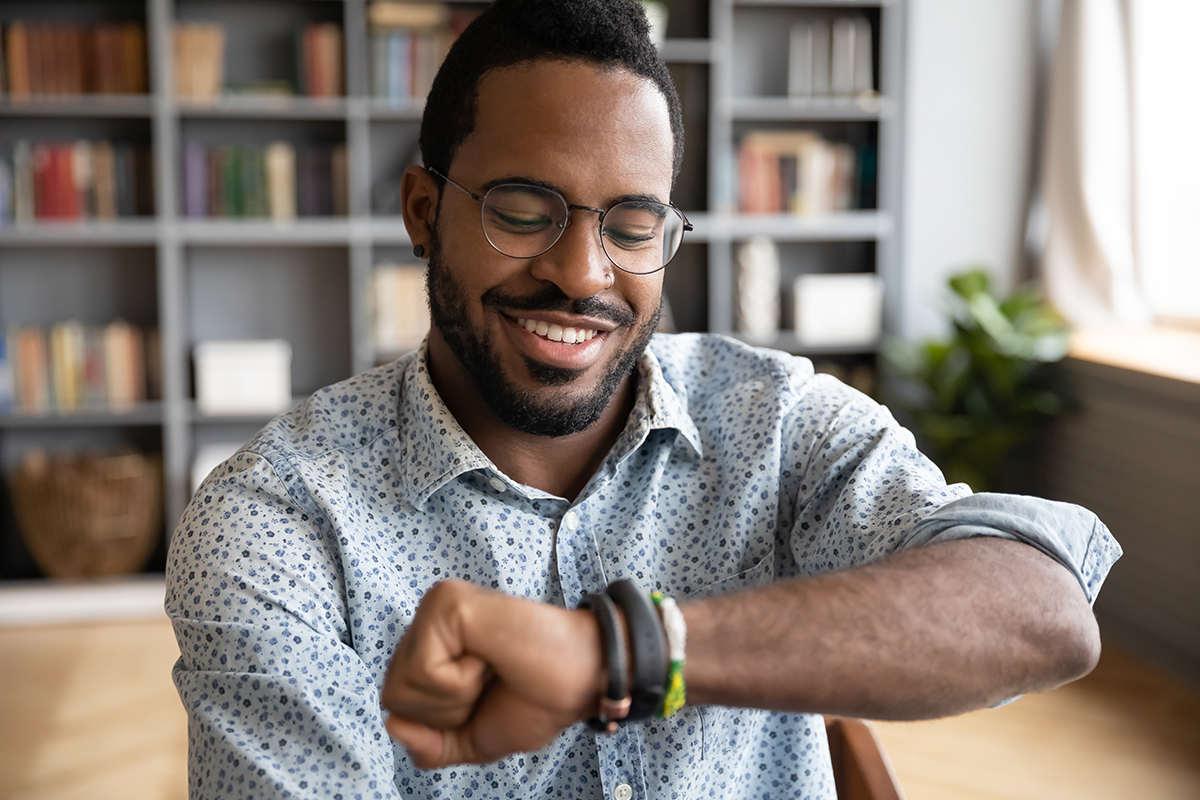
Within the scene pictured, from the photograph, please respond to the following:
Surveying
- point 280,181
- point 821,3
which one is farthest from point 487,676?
point 821,3

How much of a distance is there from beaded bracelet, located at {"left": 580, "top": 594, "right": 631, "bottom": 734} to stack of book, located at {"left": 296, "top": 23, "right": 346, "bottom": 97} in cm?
357

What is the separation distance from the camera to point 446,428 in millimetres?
1179

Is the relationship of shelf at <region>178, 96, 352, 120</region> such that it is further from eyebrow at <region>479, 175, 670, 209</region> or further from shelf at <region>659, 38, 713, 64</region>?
eyebrow at <region>479, 175, 670, 209</region>

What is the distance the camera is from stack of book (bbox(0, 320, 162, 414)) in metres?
3.77

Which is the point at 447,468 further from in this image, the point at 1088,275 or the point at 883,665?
the point at 1088,275

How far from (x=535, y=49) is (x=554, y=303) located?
11.3 inches

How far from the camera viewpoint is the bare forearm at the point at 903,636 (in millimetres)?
755

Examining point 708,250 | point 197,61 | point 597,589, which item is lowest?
point 597,589

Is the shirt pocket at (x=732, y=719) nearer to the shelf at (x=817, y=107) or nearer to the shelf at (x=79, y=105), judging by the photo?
the shelf at (x=817, y=107)

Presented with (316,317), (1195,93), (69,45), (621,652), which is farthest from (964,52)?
(621,652)

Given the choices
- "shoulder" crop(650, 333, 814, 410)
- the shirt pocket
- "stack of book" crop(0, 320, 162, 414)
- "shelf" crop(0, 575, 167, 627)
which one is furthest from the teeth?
"stack of book" crop(0, 320, 162, 414)

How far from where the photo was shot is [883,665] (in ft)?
2.59

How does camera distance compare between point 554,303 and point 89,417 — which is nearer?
point 554,303

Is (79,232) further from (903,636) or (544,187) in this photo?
(903,636)
